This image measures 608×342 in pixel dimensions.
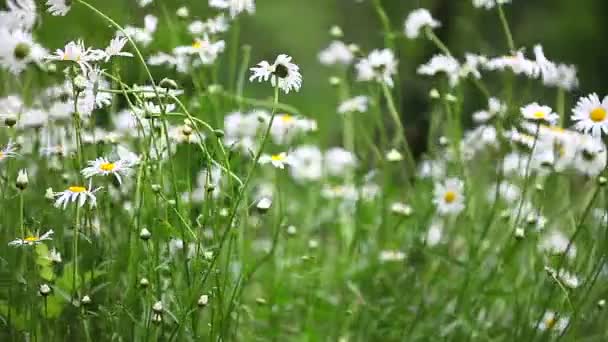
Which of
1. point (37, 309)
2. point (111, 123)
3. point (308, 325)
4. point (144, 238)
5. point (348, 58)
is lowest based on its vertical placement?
point (308, 325)

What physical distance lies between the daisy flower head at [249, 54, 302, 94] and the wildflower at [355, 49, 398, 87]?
0.64 meters

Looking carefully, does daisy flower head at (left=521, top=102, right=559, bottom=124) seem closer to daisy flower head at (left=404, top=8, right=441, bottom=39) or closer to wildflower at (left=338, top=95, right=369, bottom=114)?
daisy flower head at (left=404, top=8, right=441, bottom=39)

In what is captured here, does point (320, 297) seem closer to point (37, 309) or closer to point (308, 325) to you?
point (308, 325)

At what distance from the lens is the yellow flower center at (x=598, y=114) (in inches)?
56.0

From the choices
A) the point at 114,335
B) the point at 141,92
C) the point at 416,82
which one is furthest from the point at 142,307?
the point at 416,82

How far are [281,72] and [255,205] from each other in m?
0.57

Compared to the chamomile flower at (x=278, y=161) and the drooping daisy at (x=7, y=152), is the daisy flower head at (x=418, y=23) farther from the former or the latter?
the drooping daisy at (x=7, y=152)

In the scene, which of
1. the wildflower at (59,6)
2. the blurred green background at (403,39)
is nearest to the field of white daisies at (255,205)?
the wildflower at (59,6)

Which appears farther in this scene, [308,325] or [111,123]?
[111,123]

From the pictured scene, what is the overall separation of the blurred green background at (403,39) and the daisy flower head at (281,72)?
0.77 metres

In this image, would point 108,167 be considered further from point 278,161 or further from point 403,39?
point 403,39

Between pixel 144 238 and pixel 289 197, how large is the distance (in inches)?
50.7

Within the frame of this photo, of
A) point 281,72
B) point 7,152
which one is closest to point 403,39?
point 281,72

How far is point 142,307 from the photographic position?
A: 4.67 feet
